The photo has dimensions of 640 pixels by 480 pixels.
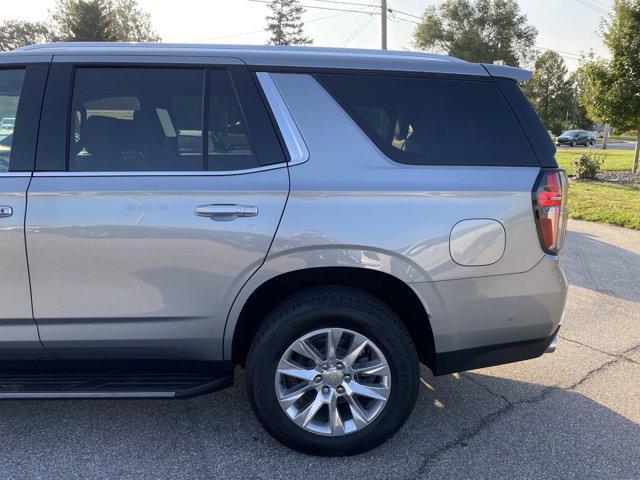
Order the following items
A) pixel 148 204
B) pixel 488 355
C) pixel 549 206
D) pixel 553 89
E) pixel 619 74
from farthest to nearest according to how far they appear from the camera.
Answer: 1. pixel 553 89
2. pixel 619 74
3. pixel 488 355
4. pixel 549 206
5. pixel 148 204

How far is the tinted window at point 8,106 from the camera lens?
2533 millimetres

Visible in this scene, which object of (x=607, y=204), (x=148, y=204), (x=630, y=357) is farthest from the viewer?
(x=607, y=204)

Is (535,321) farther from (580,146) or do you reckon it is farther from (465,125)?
(580,146)

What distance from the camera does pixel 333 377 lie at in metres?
2.57

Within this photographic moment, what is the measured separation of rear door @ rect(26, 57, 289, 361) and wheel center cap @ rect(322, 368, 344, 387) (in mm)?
550

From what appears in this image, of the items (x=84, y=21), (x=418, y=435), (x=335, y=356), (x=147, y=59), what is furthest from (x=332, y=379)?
(x=84, y=21)

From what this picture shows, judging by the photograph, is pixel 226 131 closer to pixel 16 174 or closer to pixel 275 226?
pixel 275 226

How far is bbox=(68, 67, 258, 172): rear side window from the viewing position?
250 centimetres

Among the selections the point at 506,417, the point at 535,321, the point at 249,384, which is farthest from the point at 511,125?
the point at 249,384

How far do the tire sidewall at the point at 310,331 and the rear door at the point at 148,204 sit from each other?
0.89 ft

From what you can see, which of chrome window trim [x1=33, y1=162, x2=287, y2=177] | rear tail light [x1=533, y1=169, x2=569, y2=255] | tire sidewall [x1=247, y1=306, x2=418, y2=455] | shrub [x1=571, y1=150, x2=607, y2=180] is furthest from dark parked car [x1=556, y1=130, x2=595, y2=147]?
chrome window trim [x1=33, y1=162, x2=287, y2=177]

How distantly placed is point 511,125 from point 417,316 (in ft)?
3.58

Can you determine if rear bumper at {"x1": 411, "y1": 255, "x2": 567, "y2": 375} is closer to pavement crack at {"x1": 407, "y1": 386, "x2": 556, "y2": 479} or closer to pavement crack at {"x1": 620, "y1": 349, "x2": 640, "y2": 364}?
pavement crack at {"x1": 407, "y1": 386, "x2": 556, "y2": 479}

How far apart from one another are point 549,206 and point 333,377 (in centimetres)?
137
